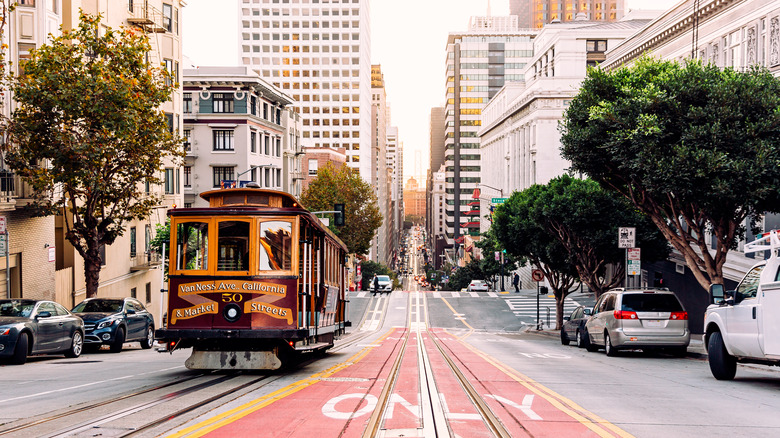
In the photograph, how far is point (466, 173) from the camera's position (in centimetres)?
15812

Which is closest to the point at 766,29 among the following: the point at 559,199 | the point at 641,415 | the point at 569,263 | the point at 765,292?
the point at 559,199

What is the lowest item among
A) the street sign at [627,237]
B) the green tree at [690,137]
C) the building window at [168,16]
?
the street sign at [627,237]

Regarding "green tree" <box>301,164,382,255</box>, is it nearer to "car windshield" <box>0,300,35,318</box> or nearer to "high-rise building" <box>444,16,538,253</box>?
"car windshield" <box>0,300,35,318</box>

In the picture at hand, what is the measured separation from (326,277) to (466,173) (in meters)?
144

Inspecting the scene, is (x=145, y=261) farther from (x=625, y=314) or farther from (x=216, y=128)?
(x=625, y=314)

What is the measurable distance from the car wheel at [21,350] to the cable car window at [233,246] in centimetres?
708

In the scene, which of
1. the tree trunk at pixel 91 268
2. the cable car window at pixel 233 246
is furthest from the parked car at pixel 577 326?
the tree trunk at pixel 91 268

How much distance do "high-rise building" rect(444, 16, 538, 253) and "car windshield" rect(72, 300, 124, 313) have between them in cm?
12242

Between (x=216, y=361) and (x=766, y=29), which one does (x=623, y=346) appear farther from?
(x=766, y=29)

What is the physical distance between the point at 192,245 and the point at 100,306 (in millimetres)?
11252

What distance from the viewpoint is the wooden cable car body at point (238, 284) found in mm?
12477

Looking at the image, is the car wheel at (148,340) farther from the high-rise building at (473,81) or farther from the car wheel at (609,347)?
the high-rise building at (473,81)

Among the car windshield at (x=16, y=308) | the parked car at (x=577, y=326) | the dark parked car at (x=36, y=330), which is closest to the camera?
the dark parked car at (x=36, y=330)

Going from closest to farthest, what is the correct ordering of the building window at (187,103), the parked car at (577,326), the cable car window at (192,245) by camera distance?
the cable car window at (192,245) → the parked car at (577,326) → the building window at (187,103)
